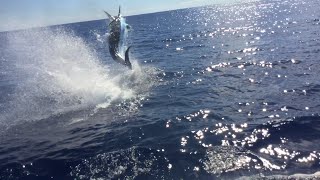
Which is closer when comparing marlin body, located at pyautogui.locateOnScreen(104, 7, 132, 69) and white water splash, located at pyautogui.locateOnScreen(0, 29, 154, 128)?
marlin body, located at pyautogui.locateOnScreen(104, 7, 132, 69)

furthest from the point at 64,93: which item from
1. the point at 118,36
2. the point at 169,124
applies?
the point at 169,124

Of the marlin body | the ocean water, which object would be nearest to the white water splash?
the ocean water

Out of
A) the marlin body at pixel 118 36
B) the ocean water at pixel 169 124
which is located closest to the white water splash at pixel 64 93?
the ocean water at pixel 169 124

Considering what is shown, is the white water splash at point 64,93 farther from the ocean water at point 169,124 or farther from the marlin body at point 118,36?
the marlin body at point 118,36

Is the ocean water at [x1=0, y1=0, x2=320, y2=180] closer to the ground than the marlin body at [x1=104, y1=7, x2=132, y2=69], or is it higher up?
closer to the ground

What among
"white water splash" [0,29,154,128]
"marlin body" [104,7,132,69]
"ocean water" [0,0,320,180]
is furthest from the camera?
"white water splash" [0,29,154,128]

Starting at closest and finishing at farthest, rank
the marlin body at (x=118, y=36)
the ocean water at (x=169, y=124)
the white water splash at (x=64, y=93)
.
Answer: the ocean water at (x=169, y=124) < the marlin body at (x=118, y=36) < the white water splash at (x=64, y=93)

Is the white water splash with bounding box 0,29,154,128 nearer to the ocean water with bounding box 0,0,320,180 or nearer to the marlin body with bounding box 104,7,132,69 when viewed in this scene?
the ocean water with bounding box 0,0,320,180

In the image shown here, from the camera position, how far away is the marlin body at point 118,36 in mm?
17641

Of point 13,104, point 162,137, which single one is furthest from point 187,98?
point 13,104

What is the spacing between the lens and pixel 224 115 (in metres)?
16.4

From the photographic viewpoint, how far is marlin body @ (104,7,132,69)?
17641 millimetres

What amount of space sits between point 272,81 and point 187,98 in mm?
6429

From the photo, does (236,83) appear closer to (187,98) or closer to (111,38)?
(187,98)
